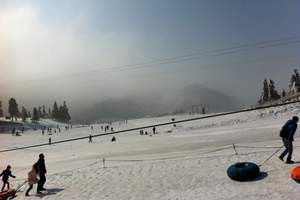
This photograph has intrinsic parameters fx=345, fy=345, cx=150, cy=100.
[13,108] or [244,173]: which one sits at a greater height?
[13,108]

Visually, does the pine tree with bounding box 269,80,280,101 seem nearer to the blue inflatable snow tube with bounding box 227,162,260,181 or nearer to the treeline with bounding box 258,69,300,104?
the treeline with bounding box 258,69,300,104

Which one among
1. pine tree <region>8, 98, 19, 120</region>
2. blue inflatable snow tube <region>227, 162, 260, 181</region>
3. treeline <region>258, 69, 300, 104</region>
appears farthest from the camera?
pine tree <region>8, 98, 19, 120</region>

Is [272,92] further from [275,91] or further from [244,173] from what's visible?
[244,173]

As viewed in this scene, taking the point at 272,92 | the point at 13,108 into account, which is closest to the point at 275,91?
the point at 272,92

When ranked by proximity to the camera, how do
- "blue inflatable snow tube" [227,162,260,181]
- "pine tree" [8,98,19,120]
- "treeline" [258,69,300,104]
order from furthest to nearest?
"pine tree" [8,98,19,120] < "treeline" [258,69,300,104] < "blue inflatable snow tube" [227,162,260,181]

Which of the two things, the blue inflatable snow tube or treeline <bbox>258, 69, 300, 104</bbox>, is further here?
treeline <bbox>258, 69, 300, 104</bbox>

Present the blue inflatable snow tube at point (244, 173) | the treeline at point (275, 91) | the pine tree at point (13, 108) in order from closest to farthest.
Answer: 1. the blue inflatable snow tube at point (244, 173)
2. the treeline at point (275, 91)
3. the pine tree at point (13, 108)

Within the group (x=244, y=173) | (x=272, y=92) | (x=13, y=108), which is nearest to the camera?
(x=244, y=173)

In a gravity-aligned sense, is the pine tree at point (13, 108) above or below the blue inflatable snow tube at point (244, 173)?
above

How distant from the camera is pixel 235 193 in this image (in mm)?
13938

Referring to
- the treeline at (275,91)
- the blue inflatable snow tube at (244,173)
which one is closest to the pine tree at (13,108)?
the treeline at (275,91)

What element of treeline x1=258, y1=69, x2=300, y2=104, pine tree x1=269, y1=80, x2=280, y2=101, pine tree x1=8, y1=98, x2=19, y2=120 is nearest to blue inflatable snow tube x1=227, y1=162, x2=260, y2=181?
treeline x1=258, y1=69, x2=300, y2=104

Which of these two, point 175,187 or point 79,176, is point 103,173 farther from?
point 175,187

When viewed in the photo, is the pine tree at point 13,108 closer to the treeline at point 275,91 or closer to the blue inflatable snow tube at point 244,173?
the treeline at point 275,91
